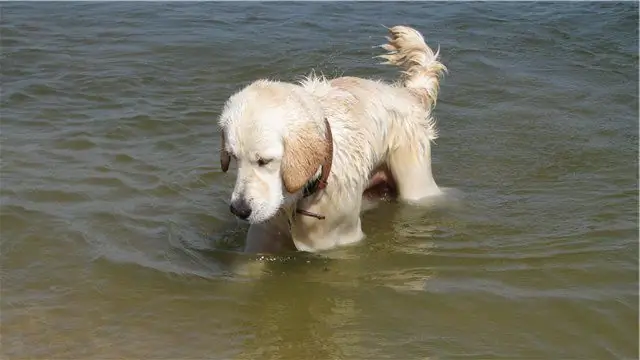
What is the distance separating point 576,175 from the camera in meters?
7.68

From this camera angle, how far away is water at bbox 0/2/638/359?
4.78m

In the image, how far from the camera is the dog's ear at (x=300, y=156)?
15.6 ft

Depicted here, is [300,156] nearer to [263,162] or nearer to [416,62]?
[263,162]

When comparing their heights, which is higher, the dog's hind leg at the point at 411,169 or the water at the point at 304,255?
A: the dog's hind leg at the point at 411,169

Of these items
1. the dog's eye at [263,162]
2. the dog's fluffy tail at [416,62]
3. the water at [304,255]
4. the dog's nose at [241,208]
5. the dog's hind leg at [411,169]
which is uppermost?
the dog's fluffy tail at [416,62]

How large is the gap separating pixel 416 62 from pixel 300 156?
9.11 ft

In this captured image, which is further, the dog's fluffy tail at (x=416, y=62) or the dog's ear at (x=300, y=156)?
the dog's fluffy tail at (x=416, y=62)

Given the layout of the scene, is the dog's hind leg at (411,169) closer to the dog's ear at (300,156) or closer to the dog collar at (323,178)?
the dog collar at (323,178)

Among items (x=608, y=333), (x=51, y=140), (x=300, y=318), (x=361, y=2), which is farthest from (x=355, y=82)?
(x=361, y=2)

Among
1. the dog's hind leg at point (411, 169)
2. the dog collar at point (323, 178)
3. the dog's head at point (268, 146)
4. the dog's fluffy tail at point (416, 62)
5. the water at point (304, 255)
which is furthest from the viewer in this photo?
the dog's fluffy tail at point (416, 62)

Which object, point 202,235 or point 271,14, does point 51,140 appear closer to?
point 202,235

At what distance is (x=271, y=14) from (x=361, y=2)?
2.04 meters

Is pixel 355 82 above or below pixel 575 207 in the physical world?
above

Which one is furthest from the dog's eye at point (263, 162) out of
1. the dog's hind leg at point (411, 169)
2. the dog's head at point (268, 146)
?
the dog's hind leg at point (411, 169)
